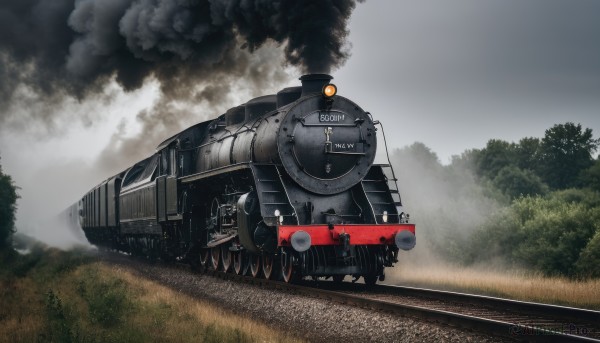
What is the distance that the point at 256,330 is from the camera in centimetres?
904

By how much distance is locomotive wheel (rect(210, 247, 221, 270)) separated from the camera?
16141 millimetres

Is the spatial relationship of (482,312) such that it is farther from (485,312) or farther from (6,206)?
(6,206)

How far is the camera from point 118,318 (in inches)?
406

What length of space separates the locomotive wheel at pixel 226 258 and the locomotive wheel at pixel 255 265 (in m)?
1.03

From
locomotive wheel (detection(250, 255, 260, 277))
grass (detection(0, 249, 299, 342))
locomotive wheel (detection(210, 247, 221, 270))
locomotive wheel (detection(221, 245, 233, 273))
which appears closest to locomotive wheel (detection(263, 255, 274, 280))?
locomotive wheel (detection(250, 255, 260, 277))

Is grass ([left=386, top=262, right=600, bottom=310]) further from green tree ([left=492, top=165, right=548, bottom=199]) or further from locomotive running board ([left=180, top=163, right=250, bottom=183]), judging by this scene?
green tree ([left=492, top=165, right=548, bottom=199])

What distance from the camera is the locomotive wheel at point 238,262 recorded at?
14.7 meters

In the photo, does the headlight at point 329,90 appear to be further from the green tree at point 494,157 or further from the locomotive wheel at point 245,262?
the green tree at point 494,157

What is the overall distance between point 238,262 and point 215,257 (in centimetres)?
171

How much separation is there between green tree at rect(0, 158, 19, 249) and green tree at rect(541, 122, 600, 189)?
46.1 m

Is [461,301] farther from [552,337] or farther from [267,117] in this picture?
[267,117]

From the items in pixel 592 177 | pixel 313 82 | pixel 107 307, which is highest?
pixel 592 177

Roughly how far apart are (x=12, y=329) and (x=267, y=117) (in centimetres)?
598

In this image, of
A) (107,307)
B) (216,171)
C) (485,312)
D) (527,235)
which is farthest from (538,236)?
(107,307)
